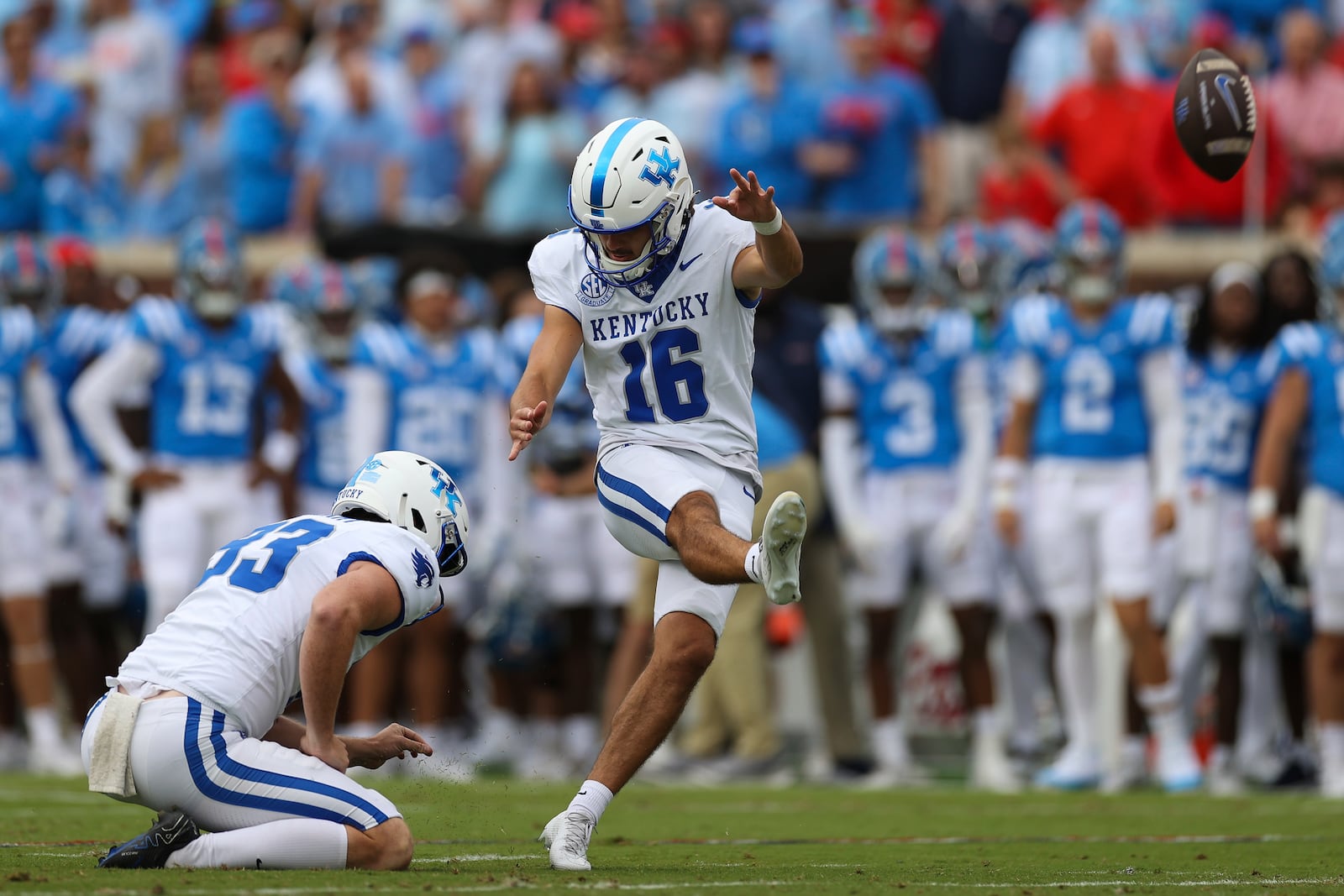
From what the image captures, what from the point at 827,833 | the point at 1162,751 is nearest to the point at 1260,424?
the point at 1162,751

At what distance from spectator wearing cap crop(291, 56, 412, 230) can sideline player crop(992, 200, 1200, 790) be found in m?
5.13

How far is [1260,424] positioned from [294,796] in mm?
6066

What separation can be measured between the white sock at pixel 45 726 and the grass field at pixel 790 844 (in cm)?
75

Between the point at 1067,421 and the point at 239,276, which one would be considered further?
the point at 239,276

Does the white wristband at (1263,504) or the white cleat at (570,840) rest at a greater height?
the white wristband at (1263,504)

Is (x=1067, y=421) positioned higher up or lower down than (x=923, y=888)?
higher up

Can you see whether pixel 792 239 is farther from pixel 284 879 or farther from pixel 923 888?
pixel 284 879

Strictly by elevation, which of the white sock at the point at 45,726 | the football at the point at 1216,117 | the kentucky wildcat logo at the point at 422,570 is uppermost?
the football at the point at 1216,117

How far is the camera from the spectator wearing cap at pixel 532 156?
12.7 meters

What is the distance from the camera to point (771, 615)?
36.1 feet

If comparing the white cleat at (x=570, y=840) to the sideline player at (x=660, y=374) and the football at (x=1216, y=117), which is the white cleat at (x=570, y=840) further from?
the football at (x=1216, y=117)

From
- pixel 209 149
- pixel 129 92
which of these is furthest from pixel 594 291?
pixel 129 92

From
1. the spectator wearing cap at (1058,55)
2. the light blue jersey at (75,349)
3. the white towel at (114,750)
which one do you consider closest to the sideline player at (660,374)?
the white towel at (114,750)

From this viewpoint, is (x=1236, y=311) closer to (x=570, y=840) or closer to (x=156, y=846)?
(x=570, y=840)
